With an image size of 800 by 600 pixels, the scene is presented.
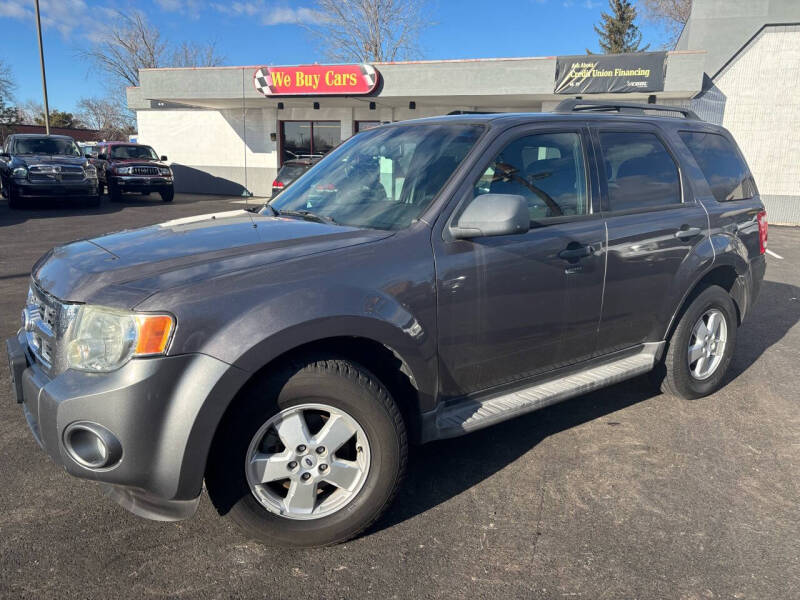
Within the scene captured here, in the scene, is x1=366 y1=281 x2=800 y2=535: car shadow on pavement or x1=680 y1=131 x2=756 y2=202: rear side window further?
x1=680 y1=131 x2=756 y2=202: rear side window

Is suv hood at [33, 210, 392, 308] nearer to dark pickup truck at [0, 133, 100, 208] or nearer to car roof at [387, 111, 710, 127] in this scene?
car roof at [387, 111, 710, 127]

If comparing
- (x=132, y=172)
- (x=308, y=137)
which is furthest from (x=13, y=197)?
(x=308, y=137)

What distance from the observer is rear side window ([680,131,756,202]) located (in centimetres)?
436

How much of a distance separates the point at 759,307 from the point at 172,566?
713 cm

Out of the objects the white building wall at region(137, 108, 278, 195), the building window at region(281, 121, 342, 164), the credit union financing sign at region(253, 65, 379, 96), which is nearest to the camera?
the credit union financing sign at region(253, 65, 379, 96)

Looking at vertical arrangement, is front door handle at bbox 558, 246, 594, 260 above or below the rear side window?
below

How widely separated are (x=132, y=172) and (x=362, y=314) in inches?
735

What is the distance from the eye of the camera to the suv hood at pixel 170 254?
237 cm

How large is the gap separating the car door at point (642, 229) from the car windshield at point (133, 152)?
19067mm

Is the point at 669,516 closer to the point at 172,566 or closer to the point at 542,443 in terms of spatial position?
the point at 542,443

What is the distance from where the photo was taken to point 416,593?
2404 mm

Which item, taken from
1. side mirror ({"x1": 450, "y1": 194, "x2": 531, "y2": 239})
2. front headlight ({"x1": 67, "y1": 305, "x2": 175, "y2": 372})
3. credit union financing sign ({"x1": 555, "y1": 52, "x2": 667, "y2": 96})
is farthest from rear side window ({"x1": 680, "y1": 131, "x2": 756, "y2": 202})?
credit union financing sign ({"x1": 555, "y1": 52, "x2": 667, "y2": 96})

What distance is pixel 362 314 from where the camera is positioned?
257 centimetres

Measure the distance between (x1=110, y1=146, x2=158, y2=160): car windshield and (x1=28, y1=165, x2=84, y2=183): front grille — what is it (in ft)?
12.7
